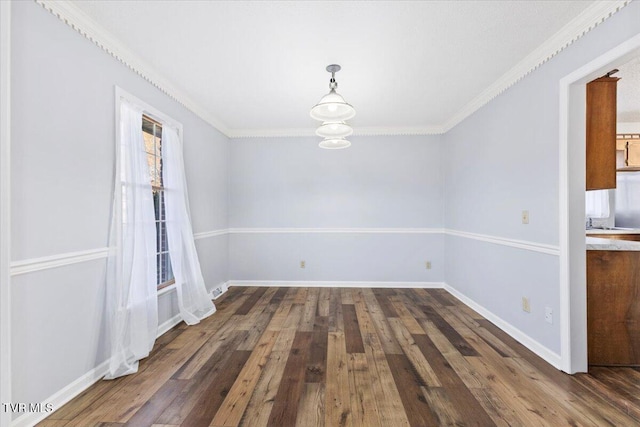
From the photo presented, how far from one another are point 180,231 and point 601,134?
13.3 feet

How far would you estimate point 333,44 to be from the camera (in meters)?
2.28

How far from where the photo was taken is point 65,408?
177cm

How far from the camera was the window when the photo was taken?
2891 millimetres

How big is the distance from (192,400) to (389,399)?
1.32 m

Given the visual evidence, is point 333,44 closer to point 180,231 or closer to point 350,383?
point 180,231

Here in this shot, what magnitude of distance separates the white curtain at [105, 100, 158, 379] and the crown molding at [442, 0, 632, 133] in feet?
11.7

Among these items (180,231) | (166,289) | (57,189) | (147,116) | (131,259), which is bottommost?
(166,289)

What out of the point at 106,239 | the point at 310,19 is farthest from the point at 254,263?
the point at 310,19

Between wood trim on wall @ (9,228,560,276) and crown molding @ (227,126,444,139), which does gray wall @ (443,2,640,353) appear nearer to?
wood trim on wall @ (9,228,560,276)

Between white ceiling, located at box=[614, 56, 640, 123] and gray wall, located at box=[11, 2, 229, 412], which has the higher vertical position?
white ceiling, located at box=[614, 56, 640, 123]

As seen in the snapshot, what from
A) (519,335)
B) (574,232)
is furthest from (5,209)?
(519,335)

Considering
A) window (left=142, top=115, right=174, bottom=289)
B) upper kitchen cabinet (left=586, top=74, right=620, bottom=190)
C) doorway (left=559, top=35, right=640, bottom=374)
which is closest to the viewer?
doorway (left=559, top=35, right=640, bottom=374)

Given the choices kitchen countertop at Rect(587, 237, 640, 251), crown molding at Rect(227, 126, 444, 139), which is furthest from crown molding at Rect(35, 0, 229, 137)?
kitchen countertop at Rect(587, 237, 640, 251)

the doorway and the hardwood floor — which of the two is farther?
the doorway
